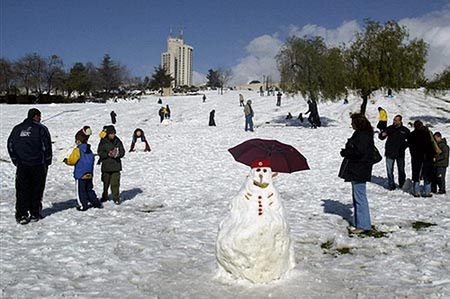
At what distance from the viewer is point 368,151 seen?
8.04 metres

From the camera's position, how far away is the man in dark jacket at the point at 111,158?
34.8 ft

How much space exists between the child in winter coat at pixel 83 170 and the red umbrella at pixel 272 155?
494 centimetres

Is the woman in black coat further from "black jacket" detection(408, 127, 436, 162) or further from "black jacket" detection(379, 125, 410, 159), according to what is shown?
"black jacket" detection(379, 125, 410, 159)

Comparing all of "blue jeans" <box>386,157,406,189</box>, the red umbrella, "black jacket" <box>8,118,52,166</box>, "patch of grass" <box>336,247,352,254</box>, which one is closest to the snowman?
the red umbrella

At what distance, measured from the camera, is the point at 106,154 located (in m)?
10.6

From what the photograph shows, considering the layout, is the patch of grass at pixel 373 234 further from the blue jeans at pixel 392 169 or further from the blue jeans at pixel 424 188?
the blue jeans at pixel 392 169

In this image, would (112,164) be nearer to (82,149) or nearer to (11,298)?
(82,149)

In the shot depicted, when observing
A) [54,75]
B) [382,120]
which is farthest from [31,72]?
[382,120]

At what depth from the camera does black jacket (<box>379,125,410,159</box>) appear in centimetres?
1154

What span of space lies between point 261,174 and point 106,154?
5961 mm

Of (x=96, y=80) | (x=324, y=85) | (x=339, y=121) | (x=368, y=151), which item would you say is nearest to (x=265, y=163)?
(x=368, y=151)

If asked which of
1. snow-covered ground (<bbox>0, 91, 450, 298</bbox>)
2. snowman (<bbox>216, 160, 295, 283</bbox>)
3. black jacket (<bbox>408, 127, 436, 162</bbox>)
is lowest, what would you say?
snow-covered ground (<bbox>0, 91, 450, 298</bbox>)

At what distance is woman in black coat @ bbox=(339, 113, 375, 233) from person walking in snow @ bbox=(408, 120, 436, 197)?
3.39m

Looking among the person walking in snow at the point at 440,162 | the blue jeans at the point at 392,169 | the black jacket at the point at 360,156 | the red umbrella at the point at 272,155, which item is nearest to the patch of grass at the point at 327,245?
the black jacket at the point at 360,156
